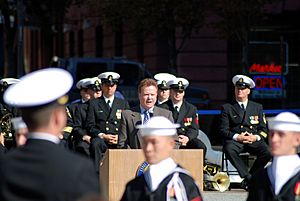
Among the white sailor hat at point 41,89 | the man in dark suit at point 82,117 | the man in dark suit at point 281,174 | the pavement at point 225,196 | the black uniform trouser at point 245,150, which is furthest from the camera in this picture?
the man in dark suit at point 82,117

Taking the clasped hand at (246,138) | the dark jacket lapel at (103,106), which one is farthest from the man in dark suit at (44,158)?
the dark jacket lapel at (103,106)

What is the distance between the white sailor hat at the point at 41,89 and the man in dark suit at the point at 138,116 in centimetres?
730

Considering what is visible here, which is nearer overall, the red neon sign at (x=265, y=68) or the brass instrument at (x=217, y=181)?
the brass instrument at (x=217, y=181)

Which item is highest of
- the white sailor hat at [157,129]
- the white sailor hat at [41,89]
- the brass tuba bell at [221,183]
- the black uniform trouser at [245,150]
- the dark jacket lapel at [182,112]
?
the white sailor hat at [41,89]

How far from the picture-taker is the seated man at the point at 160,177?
6.32 metres

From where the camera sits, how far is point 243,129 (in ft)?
46.2

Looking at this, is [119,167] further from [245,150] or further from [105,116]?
[245,150]

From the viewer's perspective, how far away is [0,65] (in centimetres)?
4650

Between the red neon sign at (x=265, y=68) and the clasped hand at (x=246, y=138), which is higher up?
the red neon sign at (x=265, y=68)

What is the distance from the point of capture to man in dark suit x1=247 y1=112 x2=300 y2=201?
20.7 ft

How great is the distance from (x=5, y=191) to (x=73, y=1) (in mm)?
31699

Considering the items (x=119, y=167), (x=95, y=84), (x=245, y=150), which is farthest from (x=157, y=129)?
(x=95, y=84)

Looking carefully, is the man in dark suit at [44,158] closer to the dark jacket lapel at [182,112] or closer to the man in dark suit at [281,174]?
the man in dark suit at [281,174]

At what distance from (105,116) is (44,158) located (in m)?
9.42
